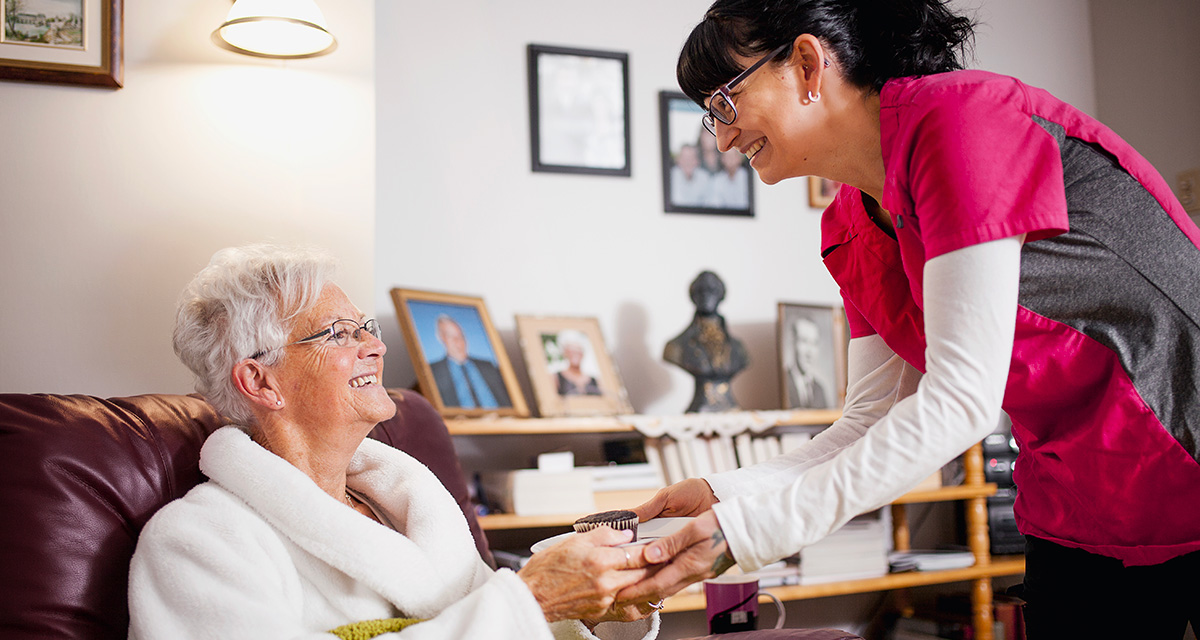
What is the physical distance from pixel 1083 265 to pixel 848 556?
1727 millimetres

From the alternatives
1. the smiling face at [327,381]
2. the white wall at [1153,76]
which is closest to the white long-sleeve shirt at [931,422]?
the smiling face at [327,381]

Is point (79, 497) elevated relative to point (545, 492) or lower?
elevated

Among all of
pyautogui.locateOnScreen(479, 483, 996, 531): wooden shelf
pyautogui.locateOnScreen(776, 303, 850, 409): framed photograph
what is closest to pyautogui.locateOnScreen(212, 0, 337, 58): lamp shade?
pyautogui.locateOnScreen(479, 483, 996, 531): wooden shelf

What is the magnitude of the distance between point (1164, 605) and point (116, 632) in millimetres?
1409

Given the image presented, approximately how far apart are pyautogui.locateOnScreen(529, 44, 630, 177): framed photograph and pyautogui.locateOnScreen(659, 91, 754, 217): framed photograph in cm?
15

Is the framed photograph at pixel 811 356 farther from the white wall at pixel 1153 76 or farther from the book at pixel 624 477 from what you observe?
the white wall at pixel 1153 76

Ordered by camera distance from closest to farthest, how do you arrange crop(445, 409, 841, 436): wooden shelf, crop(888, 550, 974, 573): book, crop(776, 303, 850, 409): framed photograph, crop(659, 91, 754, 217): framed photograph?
crop(445, 409, 841, 436): wooden shelf
crop(888, 550, 974, 573): book
crop(776, 303, 850, 409): framed photograph
crop(659, 91, 754, 217): framed photograph

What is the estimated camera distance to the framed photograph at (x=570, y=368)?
8.05ft

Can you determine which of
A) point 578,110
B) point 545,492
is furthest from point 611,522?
point 578,110

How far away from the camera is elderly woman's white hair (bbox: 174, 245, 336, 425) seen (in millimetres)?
1335

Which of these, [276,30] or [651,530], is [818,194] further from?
[651,530]

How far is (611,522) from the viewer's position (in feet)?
3.76

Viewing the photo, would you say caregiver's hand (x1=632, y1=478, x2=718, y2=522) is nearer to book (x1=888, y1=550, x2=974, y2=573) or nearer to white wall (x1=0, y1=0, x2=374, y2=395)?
white wall (x1=0, y1=0, x2=374, y2=395)

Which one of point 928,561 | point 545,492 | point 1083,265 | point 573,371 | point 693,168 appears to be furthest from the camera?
point 693,168
